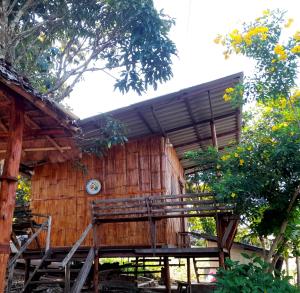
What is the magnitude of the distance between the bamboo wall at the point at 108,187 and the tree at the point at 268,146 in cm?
242

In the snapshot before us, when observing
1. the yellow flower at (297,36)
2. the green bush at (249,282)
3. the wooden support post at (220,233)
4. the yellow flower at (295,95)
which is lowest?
the green bush at (249,282)

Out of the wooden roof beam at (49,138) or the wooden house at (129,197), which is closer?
the wooden roof beam at (49,138)

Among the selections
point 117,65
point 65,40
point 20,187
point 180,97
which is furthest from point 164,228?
point 20,187

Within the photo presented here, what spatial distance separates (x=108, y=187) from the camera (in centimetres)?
884

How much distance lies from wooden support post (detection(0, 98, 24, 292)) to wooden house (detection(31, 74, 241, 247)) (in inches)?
162

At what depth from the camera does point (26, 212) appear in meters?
8.71

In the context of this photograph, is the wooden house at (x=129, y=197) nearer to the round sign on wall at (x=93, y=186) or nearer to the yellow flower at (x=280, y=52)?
the round sign on wall at (x=93, y=186)

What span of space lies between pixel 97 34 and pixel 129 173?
12.9ft

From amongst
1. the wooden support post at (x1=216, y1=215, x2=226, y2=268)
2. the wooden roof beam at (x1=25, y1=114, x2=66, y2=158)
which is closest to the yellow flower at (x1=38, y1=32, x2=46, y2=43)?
the wooden roof beam at (x1=25, y1=114, x2=66, y2=158)

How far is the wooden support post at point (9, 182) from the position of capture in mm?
3197

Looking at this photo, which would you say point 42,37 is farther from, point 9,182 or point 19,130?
Answer: point 9,182

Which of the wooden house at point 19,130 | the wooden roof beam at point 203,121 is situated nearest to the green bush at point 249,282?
the wooden house at point 19,130

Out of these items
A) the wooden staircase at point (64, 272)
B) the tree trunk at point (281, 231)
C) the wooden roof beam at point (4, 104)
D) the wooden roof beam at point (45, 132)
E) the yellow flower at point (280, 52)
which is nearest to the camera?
the wooden roof beam at point (4, 104)

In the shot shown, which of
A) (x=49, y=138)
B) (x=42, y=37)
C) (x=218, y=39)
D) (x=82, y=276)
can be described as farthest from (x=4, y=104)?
(x=42, y=37)
